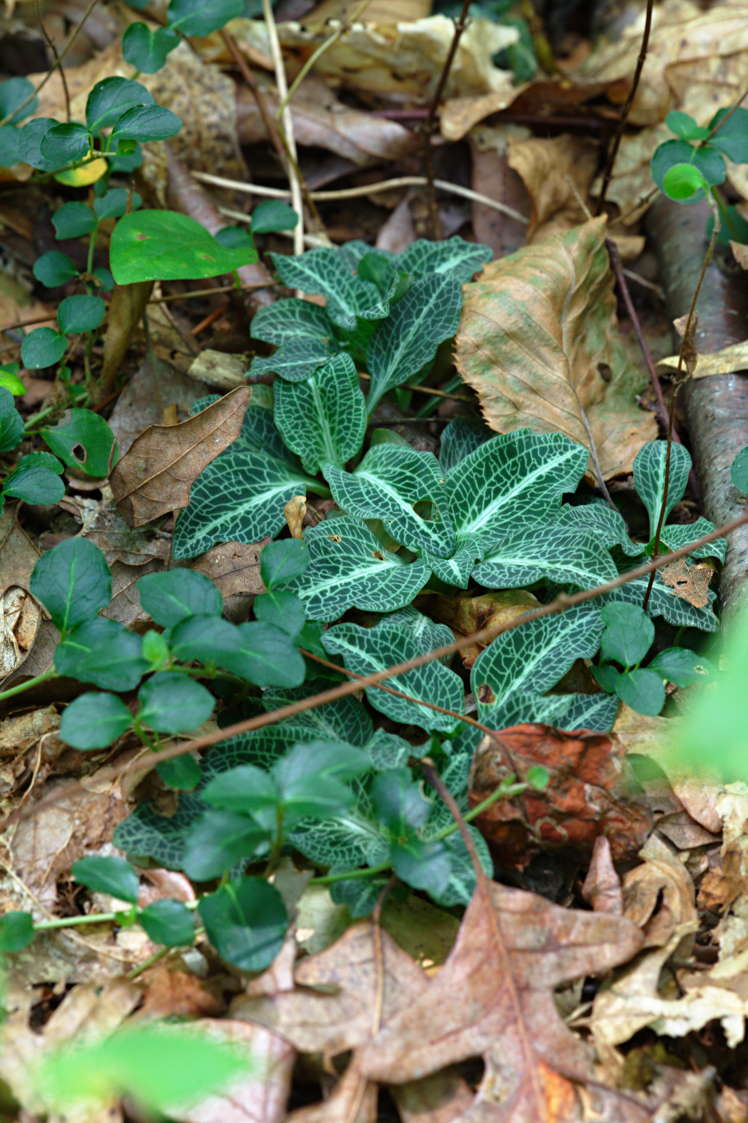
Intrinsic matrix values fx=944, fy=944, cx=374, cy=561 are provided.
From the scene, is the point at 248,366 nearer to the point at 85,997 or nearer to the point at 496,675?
the point at 496,675

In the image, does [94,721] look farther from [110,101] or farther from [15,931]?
[110,101]

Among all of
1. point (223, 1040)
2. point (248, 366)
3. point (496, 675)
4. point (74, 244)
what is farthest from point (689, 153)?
point (223, 1040)

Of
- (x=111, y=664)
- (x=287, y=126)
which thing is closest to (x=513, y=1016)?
(x=111, y=664)

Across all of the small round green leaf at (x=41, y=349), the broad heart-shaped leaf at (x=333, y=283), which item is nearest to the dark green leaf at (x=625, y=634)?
Answer: the broad heart-shaped leaf at (x=333, y=283)

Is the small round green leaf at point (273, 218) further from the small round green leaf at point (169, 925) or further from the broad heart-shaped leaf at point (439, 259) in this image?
the small round green leaf at point (169, 925)

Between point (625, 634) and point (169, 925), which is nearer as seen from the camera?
point (169, 925)
